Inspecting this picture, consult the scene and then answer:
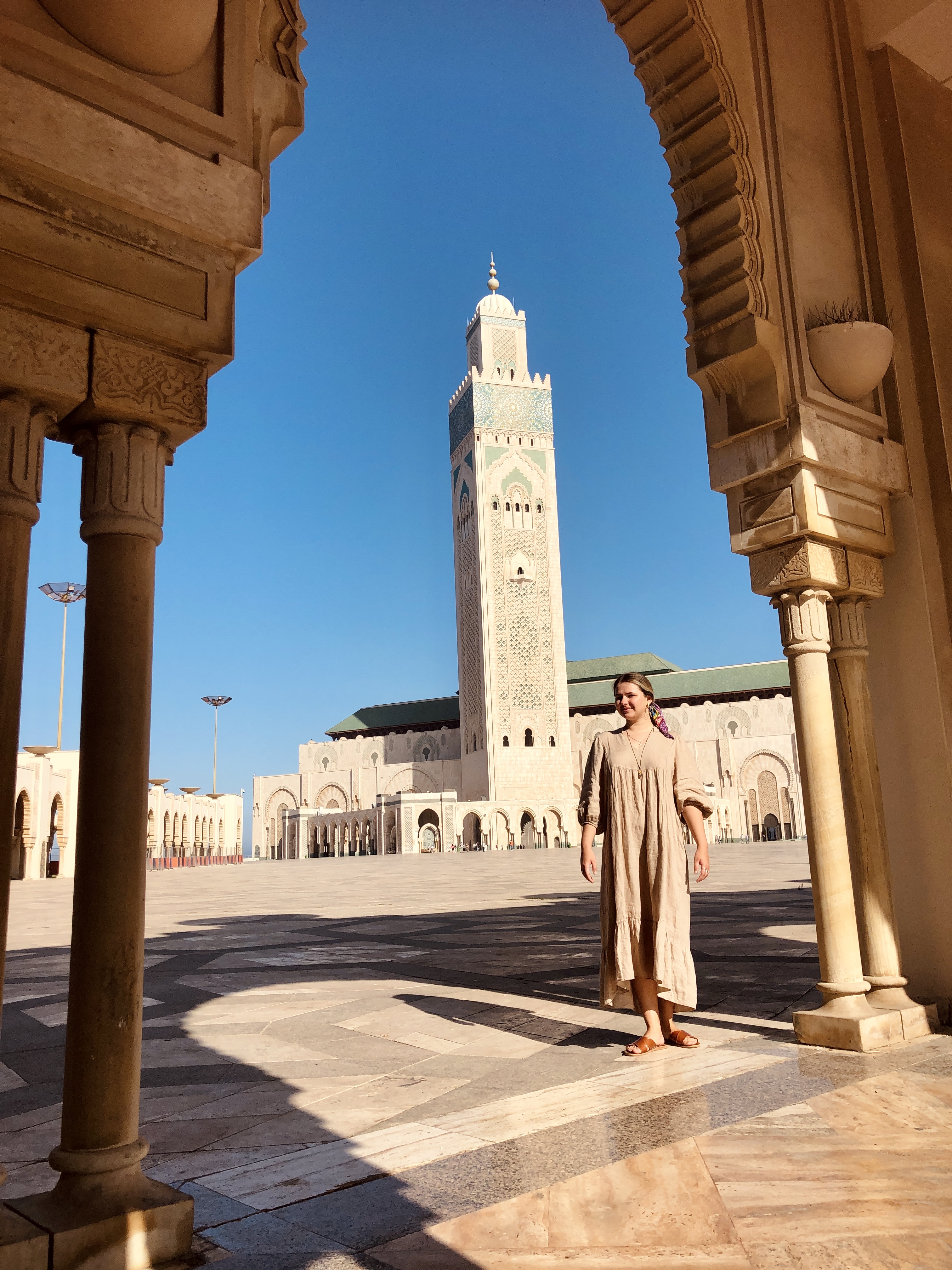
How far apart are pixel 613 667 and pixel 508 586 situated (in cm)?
1109

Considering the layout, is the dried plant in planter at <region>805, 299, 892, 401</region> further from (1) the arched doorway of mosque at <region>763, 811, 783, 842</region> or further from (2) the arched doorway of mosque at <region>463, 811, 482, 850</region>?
(1) the arched doorway of mosque at <region>763, 811, 783, 842</region>

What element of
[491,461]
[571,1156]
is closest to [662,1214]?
[571,1156]

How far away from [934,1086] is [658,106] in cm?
366

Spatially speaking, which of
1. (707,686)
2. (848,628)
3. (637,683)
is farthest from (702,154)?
(707,686)

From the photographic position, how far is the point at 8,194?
76.4 inches

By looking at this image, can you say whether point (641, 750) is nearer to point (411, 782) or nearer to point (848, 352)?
point (848, 352)

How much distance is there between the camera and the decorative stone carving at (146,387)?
2035 mm

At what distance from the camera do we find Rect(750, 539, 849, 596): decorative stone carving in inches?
142

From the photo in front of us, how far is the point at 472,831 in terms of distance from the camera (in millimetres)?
44000

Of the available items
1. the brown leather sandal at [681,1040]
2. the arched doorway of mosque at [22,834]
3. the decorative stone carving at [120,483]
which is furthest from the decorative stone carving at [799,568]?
the arched doorway of mosque at [22,834]

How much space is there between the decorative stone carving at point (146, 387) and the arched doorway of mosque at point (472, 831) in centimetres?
4251

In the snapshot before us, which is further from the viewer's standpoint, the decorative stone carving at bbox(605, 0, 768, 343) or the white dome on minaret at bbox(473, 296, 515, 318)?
the white dome on minaret at bbox(473, 296, 515, 318)

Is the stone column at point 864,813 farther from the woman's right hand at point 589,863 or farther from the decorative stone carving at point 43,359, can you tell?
the decorative stone carving at point 43,359

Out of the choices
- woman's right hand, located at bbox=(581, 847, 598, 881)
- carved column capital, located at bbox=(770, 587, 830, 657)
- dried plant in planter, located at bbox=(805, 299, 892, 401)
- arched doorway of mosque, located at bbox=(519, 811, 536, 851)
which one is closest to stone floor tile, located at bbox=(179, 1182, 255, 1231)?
woman's right hand, located at bbox=(581, 847, 598, 881)
